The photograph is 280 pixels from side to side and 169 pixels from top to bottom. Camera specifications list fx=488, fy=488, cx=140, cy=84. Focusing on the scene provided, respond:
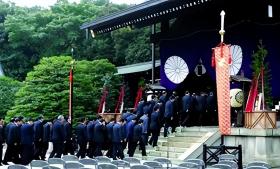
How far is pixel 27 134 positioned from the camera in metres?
14.7

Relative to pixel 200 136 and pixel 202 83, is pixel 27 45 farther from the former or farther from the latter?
pixel 200 136

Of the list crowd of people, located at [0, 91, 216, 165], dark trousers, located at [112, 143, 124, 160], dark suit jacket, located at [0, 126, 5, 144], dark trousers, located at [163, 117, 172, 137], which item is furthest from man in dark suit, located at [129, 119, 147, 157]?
dark suit jacket, located at [0, 126, 5, 144]

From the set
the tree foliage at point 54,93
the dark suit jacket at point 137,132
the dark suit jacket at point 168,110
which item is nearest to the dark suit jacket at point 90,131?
the dark suit jacket at point 137,132

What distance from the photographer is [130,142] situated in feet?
51.5

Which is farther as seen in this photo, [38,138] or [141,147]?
[141,147]

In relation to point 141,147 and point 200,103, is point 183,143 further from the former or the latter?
point 200,103

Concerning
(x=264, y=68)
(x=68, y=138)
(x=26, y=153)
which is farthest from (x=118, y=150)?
(x=264, y=68)

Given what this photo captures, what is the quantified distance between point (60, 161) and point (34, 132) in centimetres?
525

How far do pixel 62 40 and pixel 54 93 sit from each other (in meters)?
14.1

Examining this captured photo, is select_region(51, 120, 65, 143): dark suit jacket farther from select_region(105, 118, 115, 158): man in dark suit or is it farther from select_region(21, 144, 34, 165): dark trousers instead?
select_region(105, 118, 115, 158): man in dark suit

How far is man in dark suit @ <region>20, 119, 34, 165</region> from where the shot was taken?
14646 mm

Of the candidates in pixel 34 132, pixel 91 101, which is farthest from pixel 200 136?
pixel 91 101

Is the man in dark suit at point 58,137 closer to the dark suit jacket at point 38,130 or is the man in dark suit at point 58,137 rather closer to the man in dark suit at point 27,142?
the dark suit jacket at point 38,130

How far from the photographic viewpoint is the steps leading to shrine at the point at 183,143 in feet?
49.8
